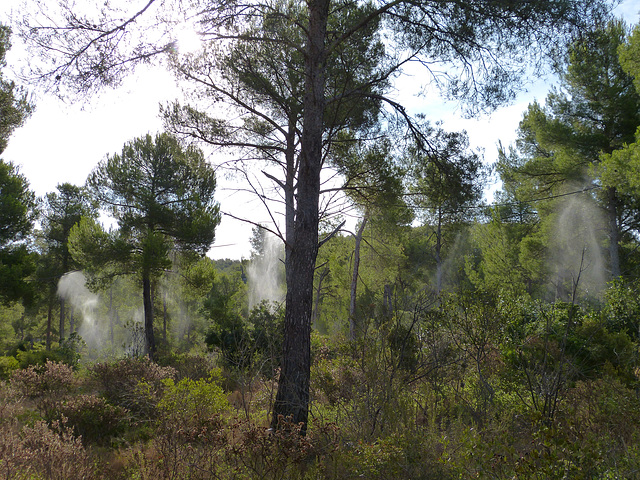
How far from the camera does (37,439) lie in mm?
3521

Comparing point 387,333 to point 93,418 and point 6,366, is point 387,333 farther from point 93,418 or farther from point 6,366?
point 6,366

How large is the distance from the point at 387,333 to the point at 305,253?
1.76 m

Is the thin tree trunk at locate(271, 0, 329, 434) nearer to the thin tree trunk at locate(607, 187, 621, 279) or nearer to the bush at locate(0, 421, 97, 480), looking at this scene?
the bush at locate(0, 421, 97, 480)

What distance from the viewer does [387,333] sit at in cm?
579

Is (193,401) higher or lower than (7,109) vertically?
lower

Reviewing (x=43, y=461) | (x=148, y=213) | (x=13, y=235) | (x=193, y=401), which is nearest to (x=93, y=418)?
(x=193, y=401)

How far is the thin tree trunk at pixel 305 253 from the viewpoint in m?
4.75

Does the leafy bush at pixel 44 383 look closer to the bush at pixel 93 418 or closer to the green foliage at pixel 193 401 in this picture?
the bush at pixel 93 418

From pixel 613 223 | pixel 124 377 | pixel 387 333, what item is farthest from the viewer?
pixel 613 223

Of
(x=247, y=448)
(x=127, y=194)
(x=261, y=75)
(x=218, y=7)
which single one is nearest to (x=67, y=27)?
(x=218, y=7)

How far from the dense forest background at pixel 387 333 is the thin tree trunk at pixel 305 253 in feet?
1.22

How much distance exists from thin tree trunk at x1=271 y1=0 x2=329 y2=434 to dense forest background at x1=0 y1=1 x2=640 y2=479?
0.37m

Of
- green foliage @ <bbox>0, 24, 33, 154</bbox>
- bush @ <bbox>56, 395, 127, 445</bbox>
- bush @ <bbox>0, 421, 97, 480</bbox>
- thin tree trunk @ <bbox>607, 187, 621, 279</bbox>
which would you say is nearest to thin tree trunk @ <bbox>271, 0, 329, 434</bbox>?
bush @ <bbox>0, 421, 97, 480</bbox>

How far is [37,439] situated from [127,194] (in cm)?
1330
